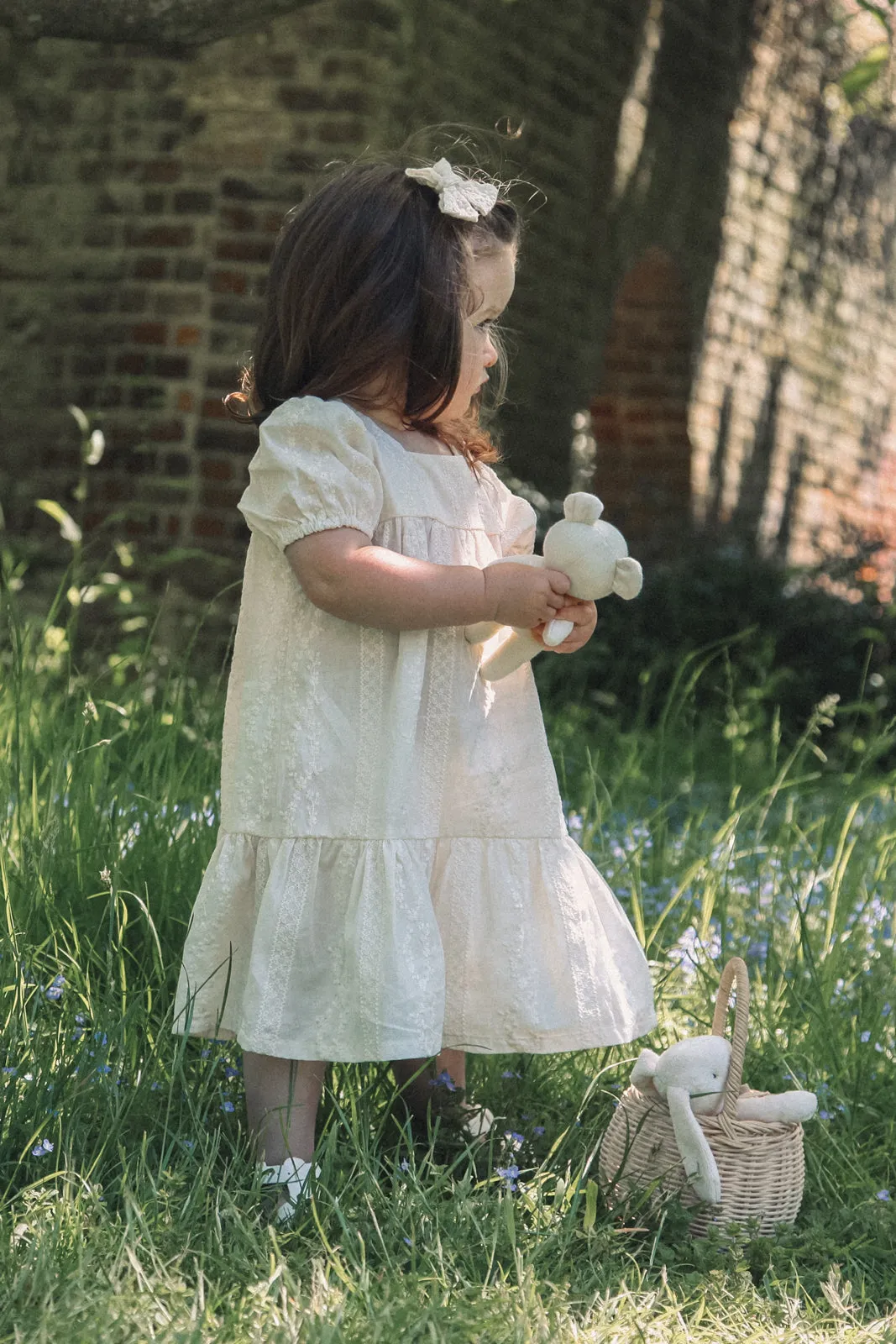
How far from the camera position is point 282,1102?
2029mm

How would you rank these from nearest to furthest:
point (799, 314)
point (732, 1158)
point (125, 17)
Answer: point (732, 1158), point (125, 17), point (799, 314)

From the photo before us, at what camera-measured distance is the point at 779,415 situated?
855 centimetres

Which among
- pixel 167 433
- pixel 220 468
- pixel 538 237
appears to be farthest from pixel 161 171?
pixel 538 237

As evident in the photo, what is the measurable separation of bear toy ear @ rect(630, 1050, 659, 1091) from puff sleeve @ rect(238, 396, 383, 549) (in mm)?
823

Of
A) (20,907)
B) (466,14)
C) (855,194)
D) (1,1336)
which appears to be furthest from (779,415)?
(1,1336)

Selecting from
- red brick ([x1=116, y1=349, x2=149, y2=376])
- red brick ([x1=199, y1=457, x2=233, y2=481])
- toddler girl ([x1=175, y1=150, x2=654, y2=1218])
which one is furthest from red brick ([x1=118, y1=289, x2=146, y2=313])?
toddler girl ([x1=175, y1=150, x2=654, y2=1218])

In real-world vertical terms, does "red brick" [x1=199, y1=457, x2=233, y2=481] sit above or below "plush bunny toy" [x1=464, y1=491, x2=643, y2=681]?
above

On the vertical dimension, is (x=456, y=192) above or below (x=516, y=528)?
above

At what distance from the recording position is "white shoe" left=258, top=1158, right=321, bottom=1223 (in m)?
1.88

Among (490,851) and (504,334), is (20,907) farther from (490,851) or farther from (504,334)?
(504,334)

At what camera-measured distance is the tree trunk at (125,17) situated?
312 cm

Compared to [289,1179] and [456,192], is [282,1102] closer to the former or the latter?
[289,1179]

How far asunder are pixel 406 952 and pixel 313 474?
63cm

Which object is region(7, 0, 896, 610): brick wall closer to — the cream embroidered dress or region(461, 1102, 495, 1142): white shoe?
the cream embroidered dress
